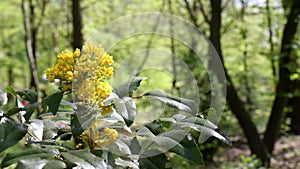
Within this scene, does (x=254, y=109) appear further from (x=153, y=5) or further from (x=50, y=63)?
(x=50, y=63)

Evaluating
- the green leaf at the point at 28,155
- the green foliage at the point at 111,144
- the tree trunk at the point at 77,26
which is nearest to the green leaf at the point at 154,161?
the green foliage at the point at 111,144

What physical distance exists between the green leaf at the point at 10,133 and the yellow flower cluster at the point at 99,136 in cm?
18

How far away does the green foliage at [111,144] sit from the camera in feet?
2.98

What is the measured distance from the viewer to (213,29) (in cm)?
452

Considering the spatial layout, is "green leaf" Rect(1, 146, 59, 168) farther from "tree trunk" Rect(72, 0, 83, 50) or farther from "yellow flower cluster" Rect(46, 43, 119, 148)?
"tree trunk" Rect(72, 0, 83, 50)

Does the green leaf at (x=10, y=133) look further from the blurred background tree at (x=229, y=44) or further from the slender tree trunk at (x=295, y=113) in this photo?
the slender tree trunk at (x=295, y=113)

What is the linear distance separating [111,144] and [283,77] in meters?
4.25

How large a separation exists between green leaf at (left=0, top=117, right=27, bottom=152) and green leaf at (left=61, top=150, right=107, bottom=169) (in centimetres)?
13

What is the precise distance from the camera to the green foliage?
908 millimetres

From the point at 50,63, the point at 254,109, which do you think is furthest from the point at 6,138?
the point at 50,63

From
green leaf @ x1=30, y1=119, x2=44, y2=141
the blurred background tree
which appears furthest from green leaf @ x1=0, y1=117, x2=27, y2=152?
the blurred background tree

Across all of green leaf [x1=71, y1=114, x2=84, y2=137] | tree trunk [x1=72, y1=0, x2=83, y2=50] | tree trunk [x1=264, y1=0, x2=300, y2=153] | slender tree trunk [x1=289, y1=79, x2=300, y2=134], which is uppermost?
green leaf [x1=71, y1=114, x2=84, y2=137]

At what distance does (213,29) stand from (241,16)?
294 cm

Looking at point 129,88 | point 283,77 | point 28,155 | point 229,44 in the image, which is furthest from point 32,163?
point 229,44
